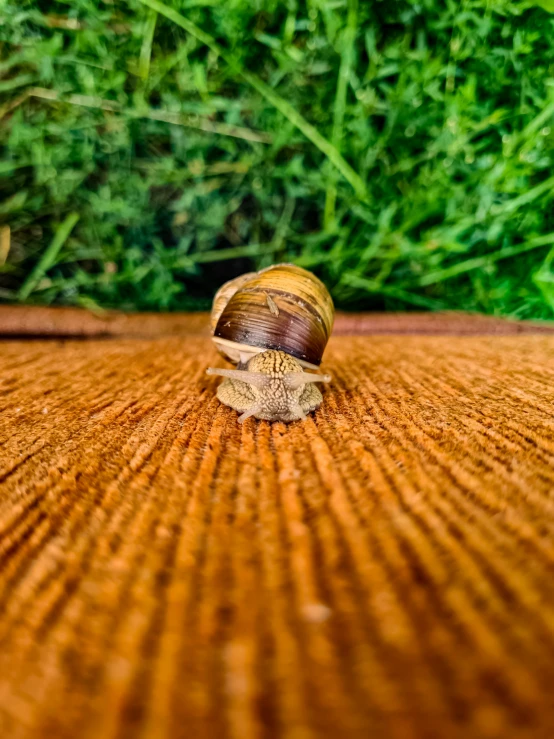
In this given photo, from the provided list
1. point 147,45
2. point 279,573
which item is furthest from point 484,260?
point 279,573

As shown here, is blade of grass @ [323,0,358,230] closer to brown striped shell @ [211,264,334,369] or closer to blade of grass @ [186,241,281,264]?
blade of grass @ [186,241,281,264]

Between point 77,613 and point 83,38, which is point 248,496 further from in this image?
point 83,38

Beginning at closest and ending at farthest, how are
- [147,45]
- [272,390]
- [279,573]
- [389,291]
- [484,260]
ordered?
[279,573], [272,390], [147,45], [484,260], [389,291]

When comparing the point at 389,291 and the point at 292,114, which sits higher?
the point at 292,114

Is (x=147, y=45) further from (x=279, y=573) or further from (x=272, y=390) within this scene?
(x=279, y=573)

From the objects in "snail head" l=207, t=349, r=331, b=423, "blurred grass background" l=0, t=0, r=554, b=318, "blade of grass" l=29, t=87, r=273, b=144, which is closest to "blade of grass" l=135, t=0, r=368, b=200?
"blurred grass background" l=0, t=0, r=554, b=318

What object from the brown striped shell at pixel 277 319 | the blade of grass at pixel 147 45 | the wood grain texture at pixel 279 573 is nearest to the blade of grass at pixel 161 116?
the blade of grass at pixel 147 45

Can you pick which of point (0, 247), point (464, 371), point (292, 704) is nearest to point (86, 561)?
point (292, 704)

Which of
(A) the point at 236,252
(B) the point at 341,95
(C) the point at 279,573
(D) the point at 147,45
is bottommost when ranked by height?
(C) the point at 279,573
